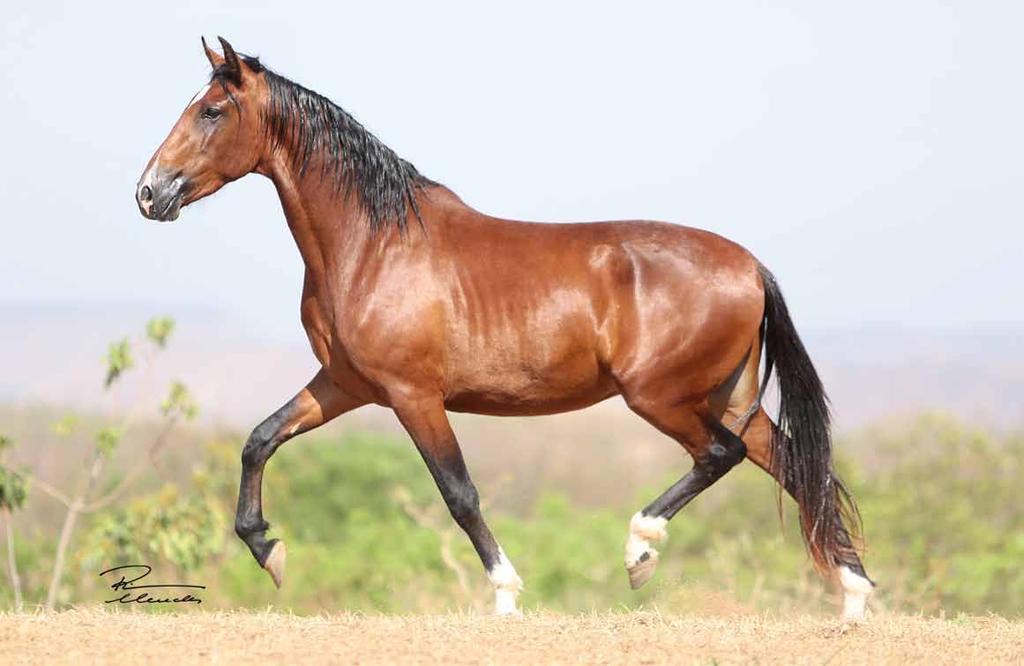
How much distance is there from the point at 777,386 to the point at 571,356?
3.97 feet

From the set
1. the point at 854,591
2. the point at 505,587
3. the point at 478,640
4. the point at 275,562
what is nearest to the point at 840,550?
the point at 854,591

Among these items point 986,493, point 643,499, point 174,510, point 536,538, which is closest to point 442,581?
point 536,538

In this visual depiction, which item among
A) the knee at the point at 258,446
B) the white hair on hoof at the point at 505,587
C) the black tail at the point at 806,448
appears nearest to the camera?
the white hair on hoof at the point at 505,587

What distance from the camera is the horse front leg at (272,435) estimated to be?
681 centimetres

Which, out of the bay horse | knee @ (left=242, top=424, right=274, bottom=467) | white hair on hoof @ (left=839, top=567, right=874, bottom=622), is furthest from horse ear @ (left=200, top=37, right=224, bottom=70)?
white hair on hoof @ (left=839, top=567, right=874, bottom=622)

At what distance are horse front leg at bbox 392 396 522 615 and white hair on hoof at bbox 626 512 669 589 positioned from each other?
1.89 feet

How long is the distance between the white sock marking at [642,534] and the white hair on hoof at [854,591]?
3.10 feet

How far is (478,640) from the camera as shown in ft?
18.0

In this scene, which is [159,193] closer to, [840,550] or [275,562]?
[275,562]

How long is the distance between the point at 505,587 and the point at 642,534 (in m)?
0.72

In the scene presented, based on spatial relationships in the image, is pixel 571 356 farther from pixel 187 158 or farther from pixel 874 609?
pixel 874 609

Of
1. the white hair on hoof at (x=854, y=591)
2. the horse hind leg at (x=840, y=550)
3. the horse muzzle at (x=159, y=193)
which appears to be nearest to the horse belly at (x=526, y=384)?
the horse hind leg at (x=840, y=550)

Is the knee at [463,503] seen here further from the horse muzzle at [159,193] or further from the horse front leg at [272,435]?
the horse muzzle at [159,193]

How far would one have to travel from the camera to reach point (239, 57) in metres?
6.57
